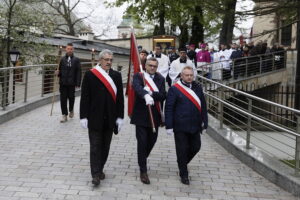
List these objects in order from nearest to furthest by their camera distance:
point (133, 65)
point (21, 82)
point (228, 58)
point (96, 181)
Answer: point (96, 181)
point (133, 65)
point (21, 82)
point (228, 58)

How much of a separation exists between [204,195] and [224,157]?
206 centimetres

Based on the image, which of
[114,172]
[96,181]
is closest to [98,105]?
[96,181]

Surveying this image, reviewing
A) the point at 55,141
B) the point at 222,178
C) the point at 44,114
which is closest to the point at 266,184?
the point at 222,178

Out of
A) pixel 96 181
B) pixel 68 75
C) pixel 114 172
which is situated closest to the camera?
pixel 96 181

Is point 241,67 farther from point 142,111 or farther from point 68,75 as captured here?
point 142,111

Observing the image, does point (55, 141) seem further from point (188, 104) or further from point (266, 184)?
point (266, 184)

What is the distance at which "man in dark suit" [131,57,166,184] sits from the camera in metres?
5.59

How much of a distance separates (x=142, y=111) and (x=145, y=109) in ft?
0.16

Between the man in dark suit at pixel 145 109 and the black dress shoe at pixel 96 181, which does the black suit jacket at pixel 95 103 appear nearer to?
the man in dark suit at pixel 145 109

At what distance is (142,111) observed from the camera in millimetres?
5648

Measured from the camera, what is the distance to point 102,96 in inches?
211

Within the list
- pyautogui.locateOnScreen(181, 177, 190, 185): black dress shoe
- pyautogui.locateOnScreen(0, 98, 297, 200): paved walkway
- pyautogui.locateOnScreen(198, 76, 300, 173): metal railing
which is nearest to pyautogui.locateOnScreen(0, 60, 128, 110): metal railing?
pyautogui.locateOnScreen(0, 98, 297, 200): paved walkway

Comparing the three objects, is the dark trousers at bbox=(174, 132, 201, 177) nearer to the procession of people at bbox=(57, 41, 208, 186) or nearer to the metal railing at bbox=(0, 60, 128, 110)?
the procession of people at bbox=(57, 41, 208, 186)

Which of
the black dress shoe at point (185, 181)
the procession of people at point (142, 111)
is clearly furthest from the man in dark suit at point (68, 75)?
the black dress shoe at point (185, 181)
